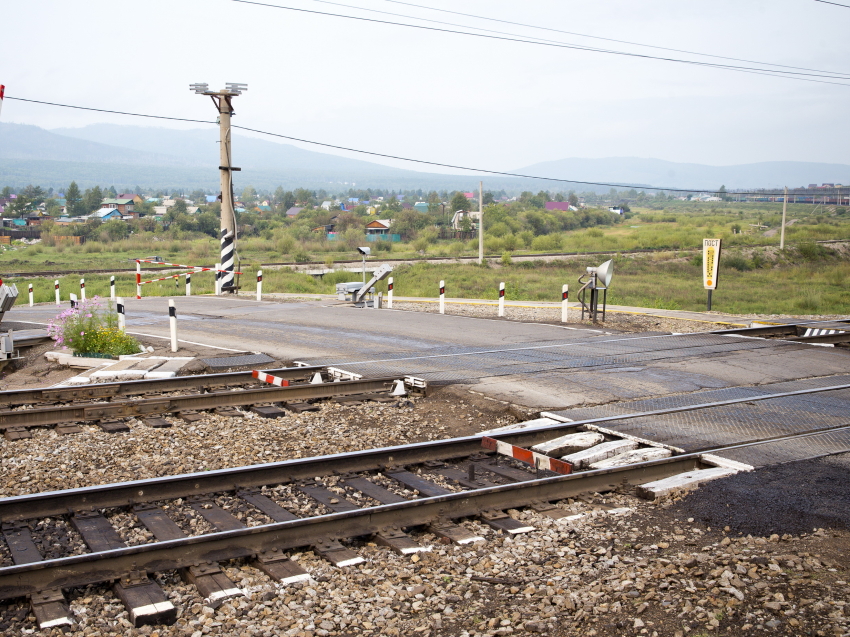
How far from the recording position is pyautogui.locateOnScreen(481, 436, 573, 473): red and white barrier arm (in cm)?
684

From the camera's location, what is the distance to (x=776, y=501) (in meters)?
6.37

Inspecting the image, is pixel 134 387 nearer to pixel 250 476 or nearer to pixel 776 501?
pixel 250 476

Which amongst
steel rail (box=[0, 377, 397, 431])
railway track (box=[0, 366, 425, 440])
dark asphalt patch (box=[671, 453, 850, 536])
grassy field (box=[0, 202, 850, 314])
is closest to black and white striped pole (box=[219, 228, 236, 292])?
grassy field (box=[0, 202, 850, 314])

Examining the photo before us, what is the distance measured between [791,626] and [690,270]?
53954 millimetres

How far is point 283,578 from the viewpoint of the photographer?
495cm

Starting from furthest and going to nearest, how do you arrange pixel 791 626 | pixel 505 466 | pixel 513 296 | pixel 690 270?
pixel 690 270 < pixel 513 296 < pixel 505 466 < pixel 791 626

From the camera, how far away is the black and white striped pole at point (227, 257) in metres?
28.2

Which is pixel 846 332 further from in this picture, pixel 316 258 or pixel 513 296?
pixel 316 258

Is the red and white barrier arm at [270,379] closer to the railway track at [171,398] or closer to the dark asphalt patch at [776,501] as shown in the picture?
the railway track at [171,398]

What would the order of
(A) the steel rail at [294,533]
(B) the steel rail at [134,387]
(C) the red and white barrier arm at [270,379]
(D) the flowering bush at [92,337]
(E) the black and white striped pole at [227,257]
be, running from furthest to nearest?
(E) the black and white striped pole at [227,257], (D) the flowering bush at [92,337], (C) the red and white barrier arm at [270,379], (B) the steel rail at [134,387], (A) the steel rail at [294,533]

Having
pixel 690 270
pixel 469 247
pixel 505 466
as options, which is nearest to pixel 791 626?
pixel 505 466

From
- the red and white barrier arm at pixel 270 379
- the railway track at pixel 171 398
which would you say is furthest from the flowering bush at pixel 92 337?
the red and white barrier arm at pixel 270 379

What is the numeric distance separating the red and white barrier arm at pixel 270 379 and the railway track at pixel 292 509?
3.70m

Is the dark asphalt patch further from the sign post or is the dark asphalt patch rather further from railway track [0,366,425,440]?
the sign post
